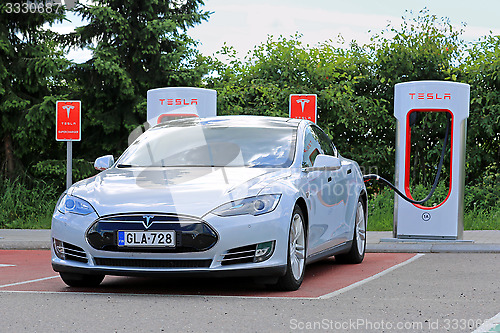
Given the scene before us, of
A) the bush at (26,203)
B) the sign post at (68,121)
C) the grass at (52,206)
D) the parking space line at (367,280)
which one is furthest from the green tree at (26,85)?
the parking space line at (367,280)

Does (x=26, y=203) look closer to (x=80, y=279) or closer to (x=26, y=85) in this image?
(x=26, y=85)

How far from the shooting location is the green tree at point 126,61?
63.2ft

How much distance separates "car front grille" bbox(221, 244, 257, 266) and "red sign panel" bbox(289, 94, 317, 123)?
667 cm

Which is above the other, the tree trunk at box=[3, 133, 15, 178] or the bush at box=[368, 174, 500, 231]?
the tree trunk at box=[3, 133, 15, 178]

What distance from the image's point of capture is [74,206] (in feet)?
25.0

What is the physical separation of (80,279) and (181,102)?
6.80 meters

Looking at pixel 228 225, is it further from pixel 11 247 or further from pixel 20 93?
pixel 20 93

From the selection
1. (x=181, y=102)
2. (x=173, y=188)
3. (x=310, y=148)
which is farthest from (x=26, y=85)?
A: (x=173, y=188)

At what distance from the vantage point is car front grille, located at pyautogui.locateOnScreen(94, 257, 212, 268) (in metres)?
7.31

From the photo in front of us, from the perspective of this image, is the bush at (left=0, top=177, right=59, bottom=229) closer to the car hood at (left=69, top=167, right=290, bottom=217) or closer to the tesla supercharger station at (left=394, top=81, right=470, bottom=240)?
the tesla supercharger station at (left=394, top=81, right=470, bottom=240)

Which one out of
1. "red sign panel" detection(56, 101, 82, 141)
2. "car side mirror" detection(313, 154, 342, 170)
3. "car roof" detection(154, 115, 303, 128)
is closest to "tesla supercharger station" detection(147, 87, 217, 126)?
"red sign panel" detection(56, 101, 82, 141)

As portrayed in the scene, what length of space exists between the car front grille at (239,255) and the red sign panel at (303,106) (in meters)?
6.67

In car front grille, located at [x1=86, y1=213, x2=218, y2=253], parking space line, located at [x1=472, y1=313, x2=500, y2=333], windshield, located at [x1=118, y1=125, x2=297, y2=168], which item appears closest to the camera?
parking space line, located at [x1=472, y1=313, x2=500, y2=333]

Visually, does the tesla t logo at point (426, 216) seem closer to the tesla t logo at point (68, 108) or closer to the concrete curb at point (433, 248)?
the concrete curb at point (433, 248)
